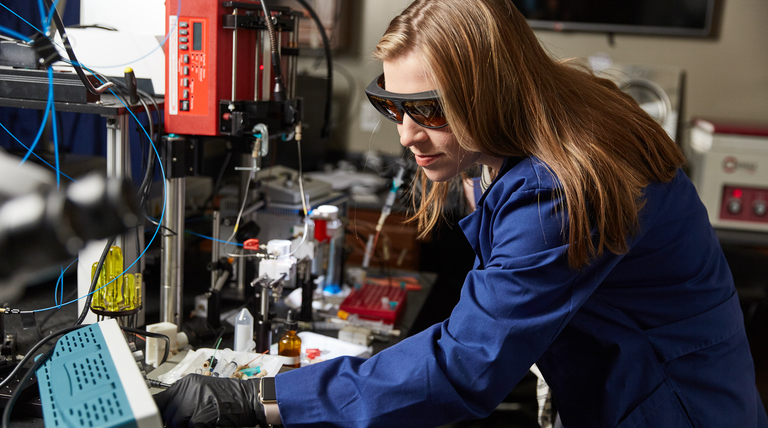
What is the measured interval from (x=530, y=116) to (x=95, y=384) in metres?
0.74

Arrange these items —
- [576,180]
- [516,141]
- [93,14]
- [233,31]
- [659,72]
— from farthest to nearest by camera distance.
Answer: [659,72], [93,14], [233,31], [516,141], [576,180]

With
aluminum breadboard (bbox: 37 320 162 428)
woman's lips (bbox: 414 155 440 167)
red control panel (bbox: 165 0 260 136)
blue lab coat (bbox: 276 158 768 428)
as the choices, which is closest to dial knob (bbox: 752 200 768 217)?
blue lab coat (bbox: 276 158 768 428)

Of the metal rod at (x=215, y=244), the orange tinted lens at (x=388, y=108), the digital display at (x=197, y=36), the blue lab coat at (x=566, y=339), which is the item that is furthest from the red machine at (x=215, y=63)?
the blue lab coat at (x=566, y=339)

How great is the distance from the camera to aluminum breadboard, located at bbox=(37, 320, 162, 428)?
0.75 meters

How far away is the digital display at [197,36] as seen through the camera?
4.59ft

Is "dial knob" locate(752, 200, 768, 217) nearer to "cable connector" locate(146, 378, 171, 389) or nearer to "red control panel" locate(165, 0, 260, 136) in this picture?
"red control panel" locate(165, 0, 260, 136)

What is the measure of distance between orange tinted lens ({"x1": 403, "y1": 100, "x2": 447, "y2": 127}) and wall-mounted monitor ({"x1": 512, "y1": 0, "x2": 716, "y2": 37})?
90.3 inches

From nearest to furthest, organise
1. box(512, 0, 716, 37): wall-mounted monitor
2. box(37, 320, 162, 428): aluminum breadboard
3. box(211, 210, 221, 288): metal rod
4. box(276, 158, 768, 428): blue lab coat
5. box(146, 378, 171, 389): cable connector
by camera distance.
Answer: box(37, 320, 162, 428): aluminum breadboard < box(276, 158, 768, 428): blue lab coat < box(146, 378, 171, 389): cable connector < box(211, 210, 221, 288): metal rod < box(512, 0, 716, 37): wall-mounted monitor

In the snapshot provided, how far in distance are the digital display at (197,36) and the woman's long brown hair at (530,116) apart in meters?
0.56

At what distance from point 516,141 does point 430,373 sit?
0.39 meters

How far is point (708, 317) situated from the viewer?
110 centimetres

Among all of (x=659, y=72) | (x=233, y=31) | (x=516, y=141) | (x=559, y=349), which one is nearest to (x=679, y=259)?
(x=559, y=349)

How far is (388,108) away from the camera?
1.08 meters

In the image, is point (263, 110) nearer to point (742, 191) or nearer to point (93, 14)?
point (93, 14)
